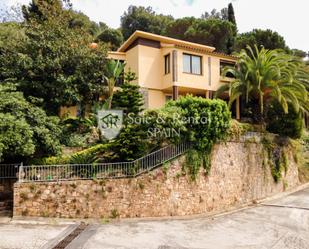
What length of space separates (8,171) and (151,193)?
709 cm

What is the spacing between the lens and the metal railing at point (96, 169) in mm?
14031

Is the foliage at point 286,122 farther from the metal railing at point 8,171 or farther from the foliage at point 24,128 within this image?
the metal railing at point 8,171

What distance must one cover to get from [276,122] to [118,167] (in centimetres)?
1304

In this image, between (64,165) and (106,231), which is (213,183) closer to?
(106,231)

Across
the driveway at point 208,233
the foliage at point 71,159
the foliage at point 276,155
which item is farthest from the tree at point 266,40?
the foliage at point 71,159

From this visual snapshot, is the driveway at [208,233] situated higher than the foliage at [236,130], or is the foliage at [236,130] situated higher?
the foliage at [236,130]

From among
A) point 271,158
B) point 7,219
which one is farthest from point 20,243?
point 271,158

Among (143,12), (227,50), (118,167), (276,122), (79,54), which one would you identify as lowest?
(118,167)

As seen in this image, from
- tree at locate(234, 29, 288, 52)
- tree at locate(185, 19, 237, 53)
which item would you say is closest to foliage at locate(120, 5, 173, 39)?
tree at locate(185, 19, 237, 53)

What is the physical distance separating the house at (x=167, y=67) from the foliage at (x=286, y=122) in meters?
3.22

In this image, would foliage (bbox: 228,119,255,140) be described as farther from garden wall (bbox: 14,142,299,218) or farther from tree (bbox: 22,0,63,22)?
tree (bbox: 22,0,63,22)

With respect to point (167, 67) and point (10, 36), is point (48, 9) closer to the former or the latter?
point (10, 36)

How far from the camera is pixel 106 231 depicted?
40.9ft
